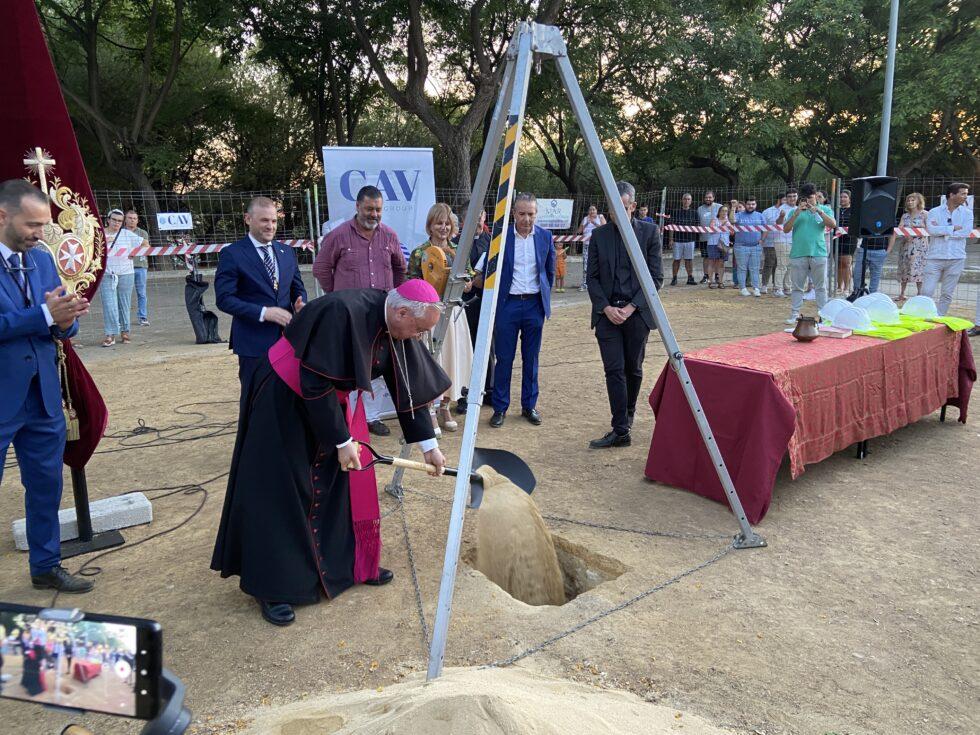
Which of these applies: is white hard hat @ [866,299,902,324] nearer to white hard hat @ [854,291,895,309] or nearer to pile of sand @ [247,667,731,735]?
white hard hat @ [854,291,895,309]

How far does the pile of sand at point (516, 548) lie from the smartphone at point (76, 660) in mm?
2735

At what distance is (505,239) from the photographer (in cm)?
296

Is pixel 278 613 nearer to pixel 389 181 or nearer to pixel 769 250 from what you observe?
pixel 389 181

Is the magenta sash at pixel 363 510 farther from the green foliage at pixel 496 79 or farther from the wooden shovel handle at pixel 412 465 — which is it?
the green foliage at pixel 496 79

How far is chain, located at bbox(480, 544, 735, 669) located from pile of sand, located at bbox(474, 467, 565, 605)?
627 millimetres

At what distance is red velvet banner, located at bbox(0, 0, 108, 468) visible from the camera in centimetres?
338

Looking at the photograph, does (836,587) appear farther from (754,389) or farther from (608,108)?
(608,108)

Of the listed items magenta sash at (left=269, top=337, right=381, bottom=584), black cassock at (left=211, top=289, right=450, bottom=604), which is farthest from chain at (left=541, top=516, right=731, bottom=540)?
black cassock at (left=211, top=289, right=450, bottom=604)

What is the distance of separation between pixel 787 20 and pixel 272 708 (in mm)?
25391

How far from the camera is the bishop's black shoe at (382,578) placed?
350cm

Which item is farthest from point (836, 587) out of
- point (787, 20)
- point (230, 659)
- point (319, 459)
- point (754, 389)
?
point (787, 20)

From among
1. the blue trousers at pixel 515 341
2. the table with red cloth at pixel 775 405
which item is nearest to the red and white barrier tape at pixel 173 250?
the blue trousers at pixel 515 341

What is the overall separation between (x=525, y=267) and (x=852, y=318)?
8.29 feet

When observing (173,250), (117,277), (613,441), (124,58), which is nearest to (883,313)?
(613,441)
